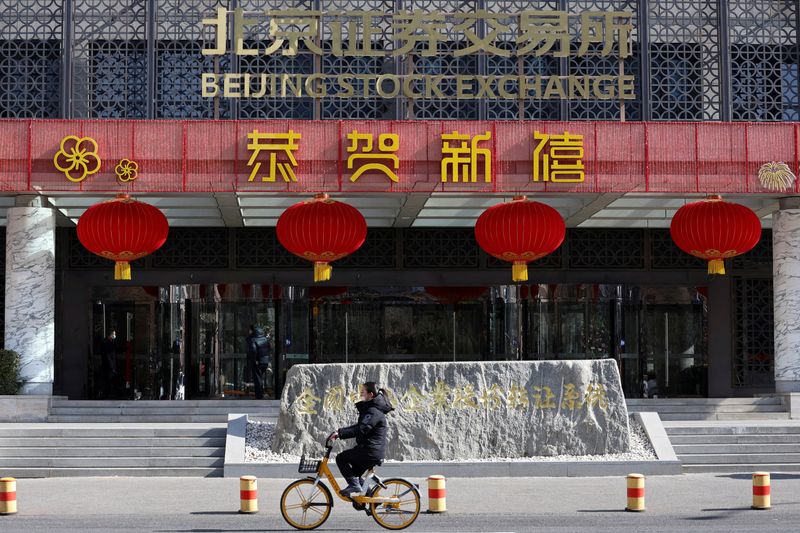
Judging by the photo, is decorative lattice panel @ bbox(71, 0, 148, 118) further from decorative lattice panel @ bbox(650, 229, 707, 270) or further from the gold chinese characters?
decorative lattice panel @ bbox(650, 229, 707, 270)

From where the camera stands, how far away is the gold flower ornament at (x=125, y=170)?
20844 millimetres

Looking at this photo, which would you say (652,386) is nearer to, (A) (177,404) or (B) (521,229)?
(B) (521,229)

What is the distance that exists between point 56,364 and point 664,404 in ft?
41.1

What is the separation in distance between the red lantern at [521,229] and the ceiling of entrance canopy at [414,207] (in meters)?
1.08

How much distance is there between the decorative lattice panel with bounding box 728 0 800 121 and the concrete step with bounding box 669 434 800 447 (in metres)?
7.78

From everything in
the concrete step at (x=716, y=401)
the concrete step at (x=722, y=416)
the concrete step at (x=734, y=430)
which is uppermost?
the concrete step at (x=716, y=401)

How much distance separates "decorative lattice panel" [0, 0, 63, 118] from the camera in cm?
2398

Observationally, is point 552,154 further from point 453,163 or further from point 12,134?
point 12,134

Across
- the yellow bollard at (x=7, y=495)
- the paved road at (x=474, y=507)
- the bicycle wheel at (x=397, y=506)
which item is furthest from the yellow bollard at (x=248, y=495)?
the yellow bollard at (x=7, y=495)

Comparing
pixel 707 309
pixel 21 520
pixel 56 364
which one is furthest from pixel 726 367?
pixel 21 520

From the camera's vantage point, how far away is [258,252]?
26.6 m

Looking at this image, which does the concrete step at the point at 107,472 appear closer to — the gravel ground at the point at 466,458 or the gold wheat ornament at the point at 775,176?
the gravel ground at the point at 466,458

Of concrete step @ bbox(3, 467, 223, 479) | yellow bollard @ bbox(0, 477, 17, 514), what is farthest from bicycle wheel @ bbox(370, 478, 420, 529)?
concrete step @ bbox(3, 467, 223, 479)

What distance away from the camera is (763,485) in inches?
554
